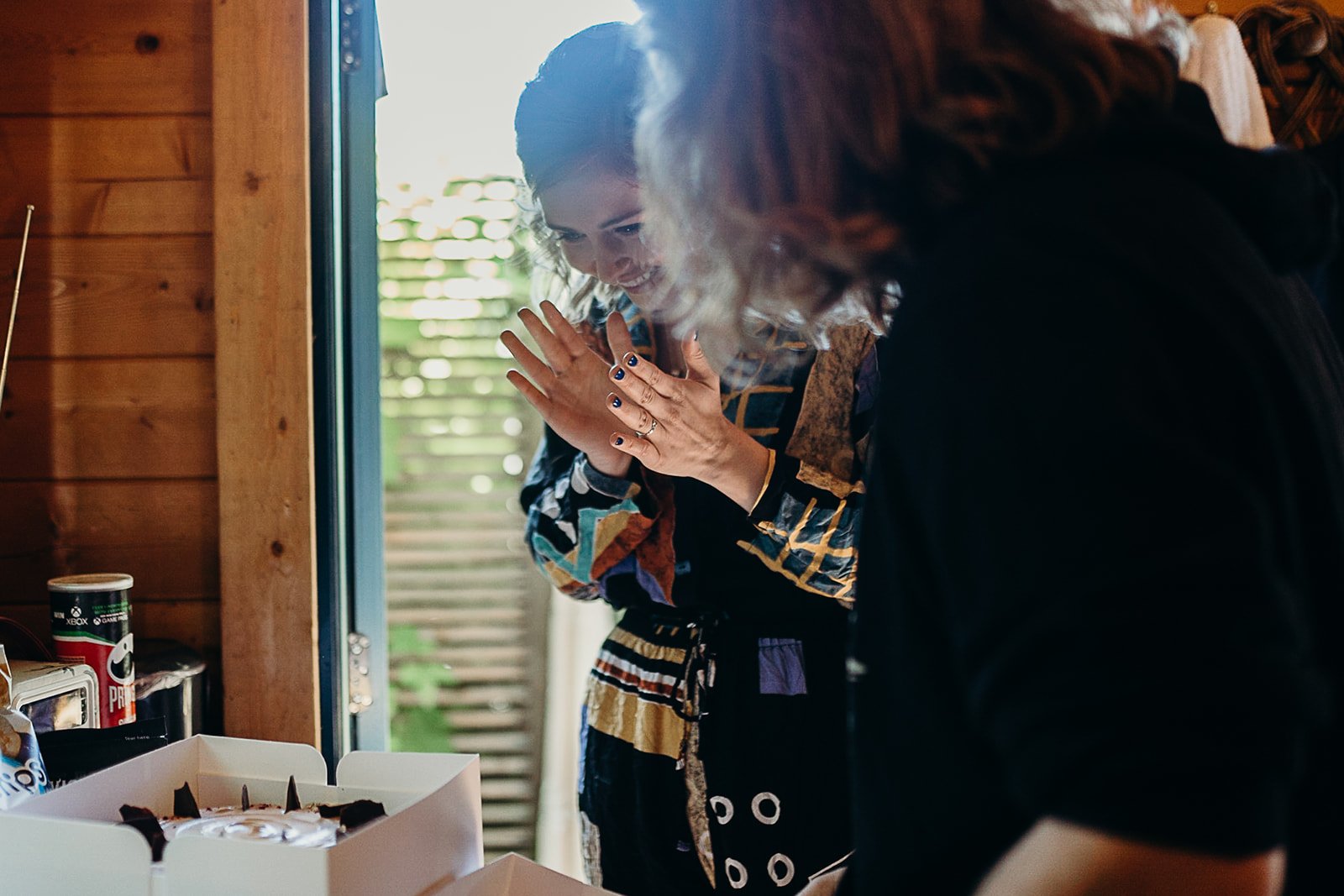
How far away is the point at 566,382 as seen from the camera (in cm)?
124

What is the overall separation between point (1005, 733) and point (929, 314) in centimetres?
18

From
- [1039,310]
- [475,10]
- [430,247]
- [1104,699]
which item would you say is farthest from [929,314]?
[430,247]

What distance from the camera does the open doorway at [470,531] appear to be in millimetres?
2344

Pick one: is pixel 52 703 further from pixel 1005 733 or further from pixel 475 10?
pixel 475 10

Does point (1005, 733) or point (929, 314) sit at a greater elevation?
point (929, 314)

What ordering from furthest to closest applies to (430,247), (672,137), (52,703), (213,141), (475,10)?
(430,247)
(475,10)
(213,141)
(52,703)
(672,137)

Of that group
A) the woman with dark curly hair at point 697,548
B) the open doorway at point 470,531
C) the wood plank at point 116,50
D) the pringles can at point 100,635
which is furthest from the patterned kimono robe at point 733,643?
the open doorway at point 470,531

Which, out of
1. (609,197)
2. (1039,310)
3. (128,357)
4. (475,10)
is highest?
(475,10)

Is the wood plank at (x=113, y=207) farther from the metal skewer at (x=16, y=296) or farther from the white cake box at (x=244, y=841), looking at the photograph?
the white cake box at (x=244, y=841)

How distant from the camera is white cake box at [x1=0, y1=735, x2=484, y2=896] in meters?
0.72

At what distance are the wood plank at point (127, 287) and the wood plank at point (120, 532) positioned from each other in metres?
0.20

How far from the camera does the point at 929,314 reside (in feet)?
1.54

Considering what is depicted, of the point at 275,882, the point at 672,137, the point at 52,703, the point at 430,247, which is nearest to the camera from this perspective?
the point at 672,137

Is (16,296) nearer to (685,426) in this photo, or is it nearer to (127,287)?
(127,287)
